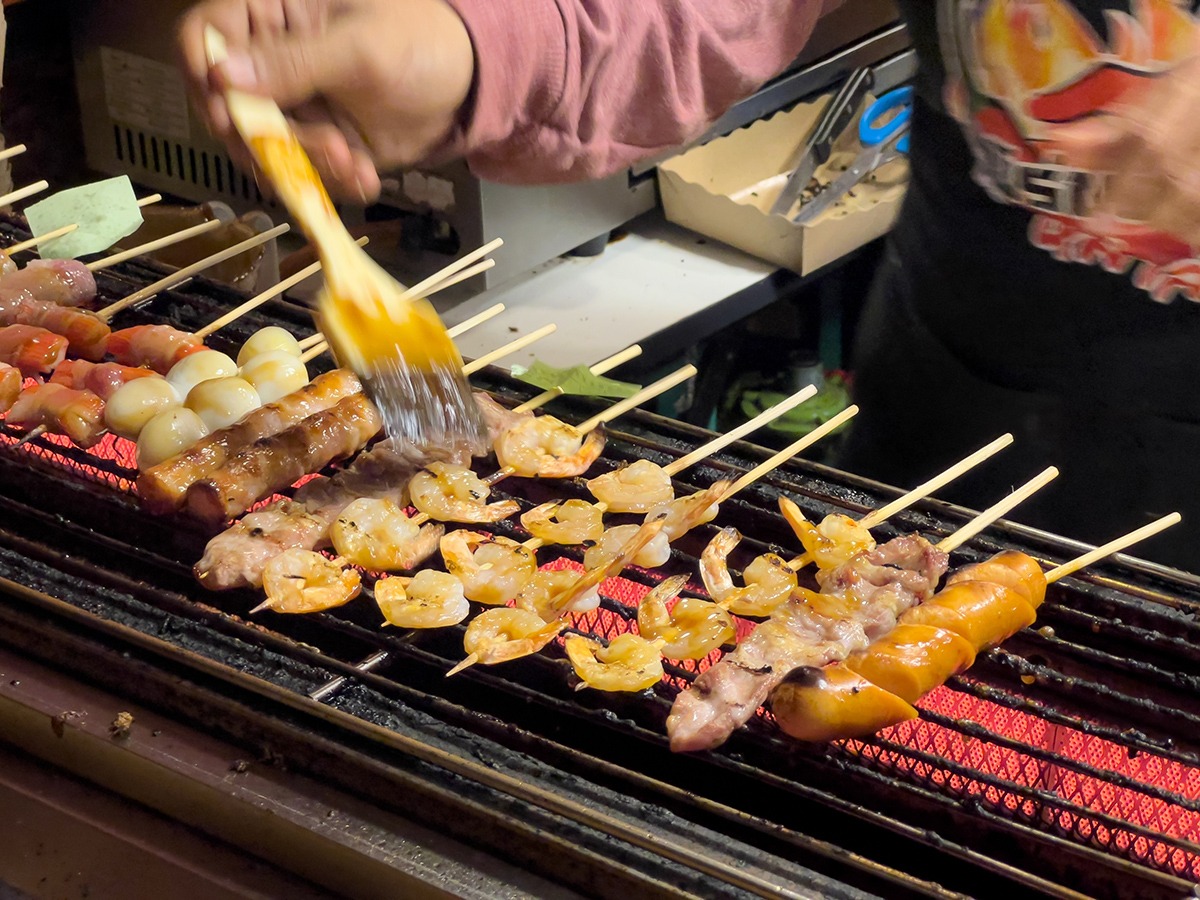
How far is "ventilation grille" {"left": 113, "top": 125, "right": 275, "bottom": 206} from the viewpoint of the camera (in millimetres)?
4301

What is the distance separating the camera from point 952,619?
2014 mm

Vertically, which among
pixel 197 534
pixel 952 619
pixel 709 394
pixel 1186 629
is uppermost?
pixel 197 534

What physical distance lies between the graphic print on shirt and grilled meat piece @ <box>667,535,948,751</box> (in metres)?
0.79

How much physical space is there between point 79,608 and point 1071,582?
1773 millimetres

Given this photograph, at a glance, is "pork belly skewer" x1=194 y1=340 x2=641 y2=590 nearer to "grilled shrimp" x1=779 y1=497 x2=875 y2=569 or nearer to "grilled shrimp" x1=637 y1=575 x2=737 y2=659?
"grilled shrimp" x1=637 y1=575 x2=737 y2=659

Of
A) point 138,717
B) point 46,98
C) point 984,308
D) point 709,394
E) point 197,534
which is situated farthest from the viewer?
point 709,394

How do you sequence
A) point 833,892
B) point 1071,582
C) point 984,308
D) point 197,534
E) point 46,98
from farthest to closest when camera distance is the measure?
point 46,98, point 984,308, point 197,534, point 1071,582, point 833,892

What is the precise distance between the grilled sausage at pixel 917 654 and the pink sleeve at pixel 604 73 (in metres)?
1.28

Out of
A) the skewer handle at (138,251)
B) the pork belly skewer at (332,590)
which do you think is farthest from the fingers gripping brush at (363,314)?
the skewer handle at (138,251)

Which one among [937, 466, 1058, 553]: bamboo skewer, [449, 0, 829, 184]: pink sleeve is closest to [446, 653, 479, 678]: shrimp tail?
[937, 466, 1058, 553]: bamboo skewer

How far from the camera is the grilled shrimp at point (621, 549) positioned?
7.52ft

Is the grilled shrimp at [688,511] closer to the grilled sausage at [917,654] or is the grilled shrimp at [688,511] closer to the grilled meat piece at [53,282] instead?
the grilled sausage at [917,654]

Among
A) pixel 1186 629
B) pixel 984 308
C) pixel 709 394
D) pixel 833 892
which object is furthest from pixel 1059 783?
pixel 709 394

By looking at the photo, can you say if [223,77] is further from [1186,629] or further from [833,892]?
[1186,629]
